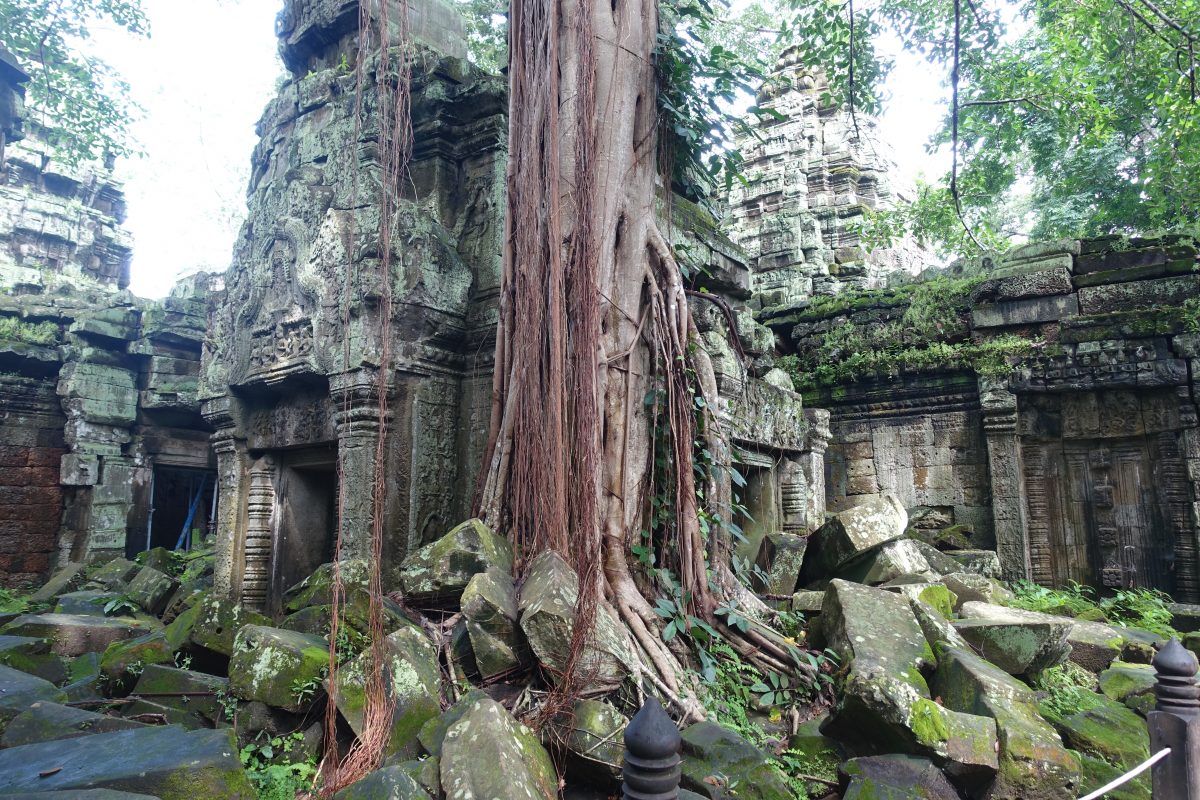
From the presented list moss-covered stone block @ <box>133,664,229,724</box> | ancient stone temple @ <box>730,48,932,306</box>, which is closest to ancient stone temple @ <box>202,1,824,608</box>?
moss-covered stone block @ <box>133,664,229,724</box>

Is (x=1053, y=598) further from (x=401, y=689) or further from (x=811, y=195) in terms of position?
(x=811, y=195)

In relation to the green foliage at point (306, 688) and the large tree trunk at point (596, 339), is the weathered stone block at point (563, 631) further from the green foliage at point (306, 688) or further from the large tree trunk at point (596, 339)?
the green foliage at point (306, 688)

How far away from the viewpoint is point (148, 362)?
9125mm

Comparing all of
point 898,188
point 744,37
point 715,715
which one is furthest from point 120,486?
point 744,37

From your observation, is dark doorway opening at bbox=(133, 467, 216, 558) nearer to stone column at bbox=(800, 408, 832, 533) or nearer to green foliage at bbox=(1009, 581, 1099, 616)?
stone column at bbox=(800, 408, 832, 533)

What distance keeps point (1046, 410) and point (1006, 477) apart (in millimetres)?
792

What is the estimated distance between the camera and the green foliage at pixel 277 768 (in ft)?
8.18

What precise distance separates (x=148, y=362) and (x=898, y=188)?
11637mm

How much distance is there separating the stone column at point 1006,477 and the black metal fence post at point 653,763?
22.1ft

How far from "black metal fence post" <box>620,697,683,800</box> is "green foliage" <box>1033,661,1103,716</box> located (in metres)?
2.65

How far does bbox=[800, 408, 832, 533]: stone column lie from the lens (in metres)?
6.34

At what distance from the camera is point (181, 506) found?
1041 cm

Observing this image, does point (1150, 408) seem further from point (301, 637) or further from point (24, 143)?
point (24, 143)

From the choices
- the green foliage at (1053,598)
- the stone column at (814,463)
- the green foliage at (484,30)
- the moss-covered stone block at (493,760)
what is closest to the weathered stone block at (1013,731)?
the moss-covered stone block at (493,760)
